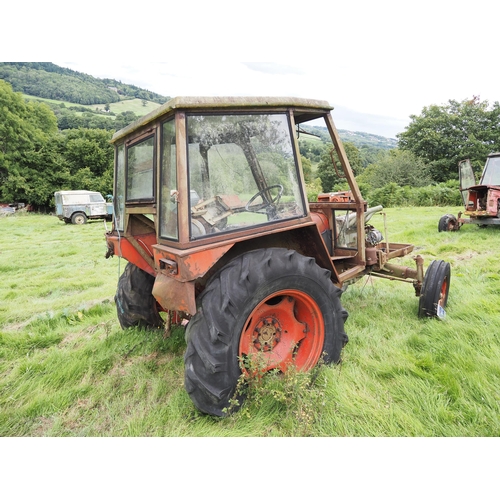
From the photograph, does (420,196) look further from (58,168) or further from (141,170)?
(58,168)

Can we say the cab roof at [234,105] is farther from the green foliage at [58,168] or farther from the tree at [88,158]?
the tree at [88,158]

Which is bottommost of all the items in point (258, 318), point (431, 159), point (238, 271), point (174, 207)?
point (258, 318)

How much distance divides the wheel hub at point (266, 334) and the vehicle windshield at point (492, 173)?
842 cm

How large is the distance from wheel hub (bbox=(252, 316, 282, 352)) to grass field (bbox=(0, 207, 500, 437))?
0.75 feet

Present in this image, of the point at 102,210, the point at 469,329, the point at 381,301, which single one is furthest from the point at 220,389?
the point at 102,210

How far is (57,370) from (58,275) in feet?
12.7

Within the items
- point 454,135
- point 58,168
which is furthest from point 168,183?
point 454,135

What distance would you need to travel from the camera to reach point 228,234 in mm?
2008

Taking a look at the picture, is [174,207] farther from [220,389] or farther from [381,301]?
[381,301]

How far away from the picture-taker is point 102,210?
1791cm

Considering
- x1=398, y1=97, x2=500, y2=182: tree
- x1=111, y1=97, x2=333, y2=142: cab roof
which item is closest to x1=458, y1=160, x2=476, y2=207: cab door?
x1=111, y1=97, x2=333, y2=142: cab roof

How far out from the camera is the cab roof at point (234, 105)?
182 centimetres

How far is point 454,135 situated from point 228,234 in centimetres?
2977

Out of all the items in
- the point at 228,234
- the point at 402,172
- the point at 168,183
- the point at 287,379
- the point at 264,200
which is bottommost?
the point at 287,379
